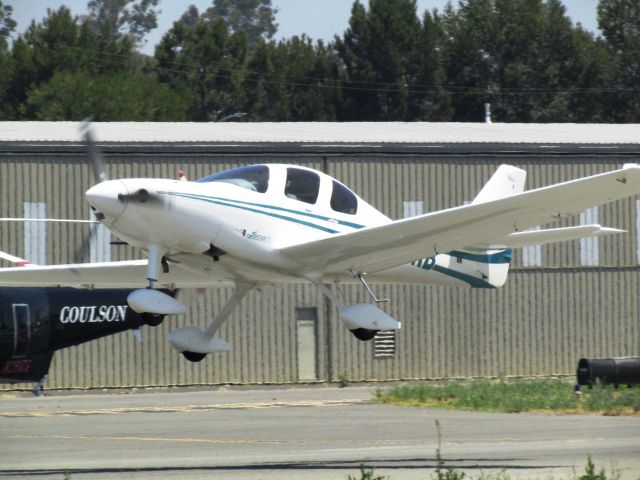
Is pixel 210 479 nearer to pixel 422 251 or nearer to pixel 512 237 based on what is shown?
pixel 422 251

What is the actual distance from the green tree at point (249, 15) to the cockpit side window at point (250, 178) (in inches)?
5311

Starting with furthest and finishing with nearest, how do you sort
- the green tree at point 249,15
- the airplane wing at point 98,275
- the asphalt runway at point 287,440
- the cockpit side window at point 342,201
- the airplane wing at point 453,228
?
the green tree at point 249,15, the airplane wing at point 98,275, the cockpit side window at point 342,201, the airplane wing at point 453,228, the asphalt runway at point 287,440

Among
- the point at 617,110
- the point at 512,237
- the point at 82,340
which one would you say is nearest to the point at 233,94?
the point at 617,110

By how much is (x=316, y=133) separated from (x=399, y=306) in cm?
546

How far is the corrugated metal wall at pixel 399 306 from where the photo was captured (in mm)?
31406

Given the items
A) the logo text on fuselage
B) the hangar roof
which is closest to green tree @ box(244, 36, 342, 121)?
the hangar roof

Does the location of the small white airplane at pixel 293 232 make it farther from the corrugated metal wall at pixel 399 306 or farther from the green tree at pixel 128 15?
the green tree at pixel 128 15

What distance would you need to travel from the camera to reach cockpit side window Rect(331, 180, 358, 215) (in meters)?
18.5

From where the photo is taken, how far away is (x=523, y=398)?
25.3m

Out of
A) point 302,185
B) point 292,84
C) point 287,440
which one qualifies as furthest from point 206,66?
point 302,185

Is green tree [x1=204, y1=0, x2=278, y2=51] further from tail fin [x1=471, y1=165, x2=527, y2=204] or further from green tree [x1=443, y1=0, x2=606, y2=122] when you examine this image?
tail fin [x1=471, y1=165, x2=527, y2=204]

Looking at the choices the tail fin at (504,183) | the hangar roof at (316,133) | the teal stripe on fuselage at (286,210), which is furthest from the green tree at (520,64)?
the teal stripe on fuselage at (286,210)

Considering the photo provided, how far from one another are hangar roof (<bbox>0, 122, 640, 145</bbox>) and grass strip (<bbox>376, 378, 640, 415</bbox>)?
328 inches

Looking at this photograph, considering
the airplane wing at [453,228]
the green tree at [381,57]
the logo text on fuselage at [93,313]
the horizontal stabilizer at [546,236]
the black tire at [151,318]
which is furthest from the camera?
the green tree at [381,57]
